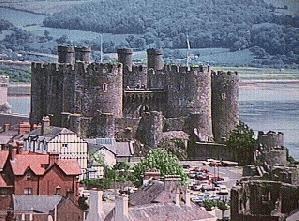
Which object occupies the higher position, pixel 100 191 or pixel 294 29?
pixel 294 29

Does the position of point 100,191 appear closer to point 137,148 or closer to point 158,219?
point 158,219

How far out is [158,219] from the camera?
38.1ft

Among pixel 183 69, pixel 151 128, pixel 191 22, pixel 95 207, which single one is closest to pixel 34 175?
pixel 95 207

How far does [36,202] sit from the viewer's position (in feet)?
39.5

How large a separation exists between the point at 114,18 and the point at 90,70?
1425mm

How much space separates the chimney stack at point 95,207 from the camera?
11.6 meters

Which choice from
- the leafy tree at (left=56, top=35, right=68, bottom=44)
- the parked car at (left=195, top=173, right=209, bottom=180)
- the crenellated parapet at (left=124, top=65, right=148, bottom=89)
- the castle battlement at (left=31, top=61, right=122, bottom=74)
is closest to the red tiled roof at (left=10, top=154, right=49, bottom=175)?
the parked car at (left=195, top=173, right=209, bottom=180)

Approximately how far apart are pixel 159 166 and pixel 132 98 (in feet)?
5.92

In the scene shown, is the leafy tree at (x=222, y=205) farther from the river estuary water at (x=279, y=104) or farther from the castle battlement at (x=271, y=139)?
the castle battlement at (x=271, y=139)

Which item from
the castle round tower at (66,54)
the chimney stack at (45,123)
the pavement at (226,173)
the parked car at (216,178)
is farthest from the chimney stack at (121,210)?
the castle round tower at (66,54)

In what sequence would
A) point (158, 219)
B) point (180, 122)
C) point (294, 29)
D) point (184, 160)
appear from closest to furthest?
point (158, 219) < point (294, 29) < point (184, 160) < point (180, 122)

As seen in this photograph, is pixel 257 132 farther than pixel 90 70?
No

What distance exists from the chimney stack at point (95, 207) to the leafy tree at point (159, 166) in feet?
3.25

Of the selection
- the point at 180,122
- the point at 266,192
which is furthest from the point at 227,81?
the point at 266,192
